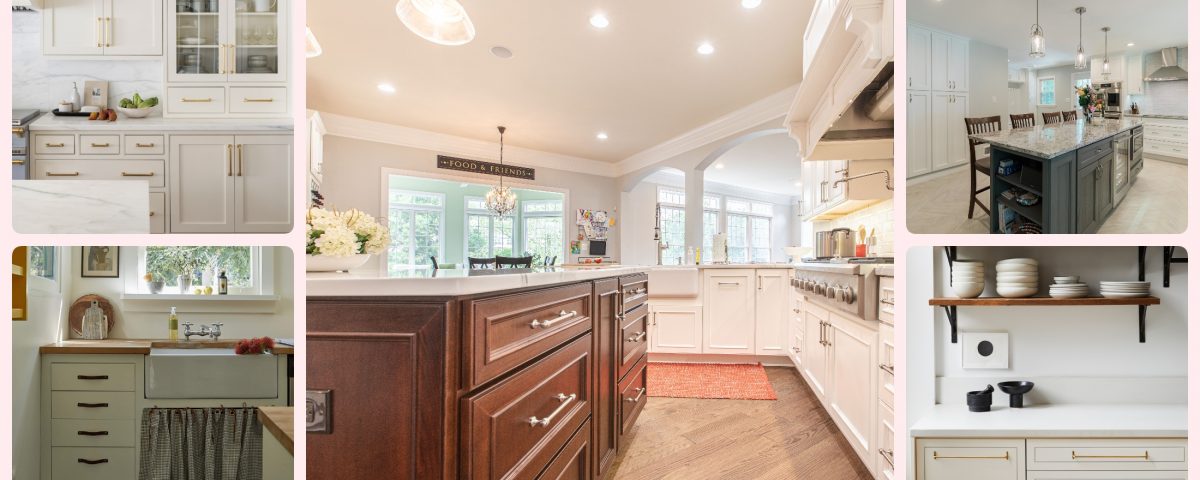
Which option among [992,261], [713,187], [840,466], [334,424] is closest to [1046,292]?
[992,261]

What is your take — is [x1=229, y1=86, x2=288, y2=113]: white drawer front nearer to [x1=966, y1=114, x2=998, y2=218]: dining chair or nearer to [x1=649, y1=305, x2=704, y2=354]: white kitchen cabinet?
[x1=966, y1=114, x2=998, y2=218]: dining chair

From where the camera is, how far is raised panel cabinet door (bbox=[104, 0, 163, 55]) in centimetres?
48

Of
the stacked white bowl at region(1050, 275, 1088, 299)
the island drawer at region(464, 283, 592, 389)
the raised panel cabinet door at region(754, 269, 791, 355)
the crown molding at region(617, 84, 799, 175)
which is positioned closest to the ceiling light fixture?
the island drawer at region(464, 283, 592, 389)

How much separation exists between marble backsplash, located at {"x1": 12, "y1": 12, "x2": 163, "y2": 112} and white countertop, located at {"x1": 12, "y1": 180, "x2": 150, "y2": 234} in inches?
3.8

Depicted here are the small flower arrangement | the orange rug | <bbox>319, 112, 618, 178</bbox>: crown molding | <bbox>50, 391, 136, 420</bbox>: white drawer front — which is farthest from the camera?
<bbox>319, 112, 618, 178</bbox>: crown molding

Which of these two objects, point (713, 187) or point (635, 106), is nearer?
point (635, 106)

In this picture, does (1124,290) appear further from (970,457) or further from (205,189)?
(205,189)

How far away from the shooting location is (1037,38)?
0.46 meters

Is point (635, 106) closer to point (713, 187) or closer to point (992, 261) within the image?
point (992, 261)

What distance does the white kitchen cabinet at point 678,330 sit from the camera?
400cm

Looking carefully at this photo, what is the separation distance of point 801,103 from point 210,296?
68.9 inches

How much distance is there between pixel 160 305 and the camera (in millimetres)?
537

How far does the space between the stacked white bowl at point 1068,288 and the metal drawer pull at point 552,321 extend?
888 mm

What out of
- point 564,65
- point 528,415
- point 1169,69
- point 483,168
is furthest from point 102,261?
point 483,168
